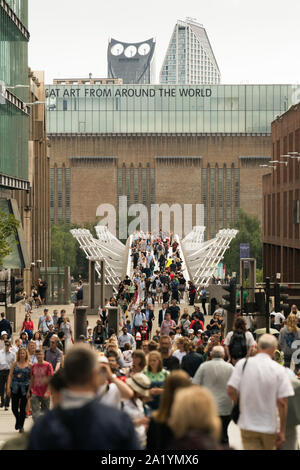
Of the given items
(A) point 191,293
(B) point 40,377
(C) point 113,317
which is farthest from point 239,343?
(A) point 191,293

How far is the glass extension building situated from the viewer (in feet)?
485

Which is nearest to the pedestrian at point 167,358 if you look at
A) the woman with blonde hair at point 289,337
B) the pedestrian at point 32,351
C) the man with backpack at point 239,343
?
the man with backpack at point 239,343

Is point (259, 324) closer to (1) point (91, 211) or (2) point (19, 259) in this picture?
(2) point (19, 259)

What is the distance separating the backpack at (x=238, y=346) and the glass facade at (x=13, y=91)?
36479mm

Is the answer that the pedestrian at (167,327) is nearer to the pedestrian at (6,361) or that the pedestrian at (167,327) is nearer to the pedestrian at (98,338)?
the pedestrian at (98,338)

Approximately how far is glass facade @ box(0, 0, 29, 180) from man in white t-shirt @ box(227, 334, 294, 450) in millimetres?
41306

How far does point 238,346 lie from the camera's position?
13992 millimetres

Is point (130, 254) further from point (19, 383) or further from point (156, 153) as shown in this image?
point (156, 153)

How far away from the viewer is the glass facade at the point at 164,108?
151m

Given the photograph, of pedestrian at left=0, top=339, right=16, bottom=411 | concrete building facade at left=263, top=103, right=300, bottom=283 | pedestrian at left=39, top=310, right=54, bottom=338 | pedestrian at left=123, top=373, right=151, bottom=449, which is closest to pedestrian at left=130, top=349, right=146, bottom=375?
pedestrian at left=123, top=373, right=151, bottom=449

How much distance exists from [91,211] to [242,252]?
7419cm

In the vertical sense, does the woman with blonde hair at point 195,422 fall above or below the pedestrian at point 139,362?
above

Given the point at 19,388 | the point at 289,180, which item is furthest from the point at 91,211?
the point at 19,388

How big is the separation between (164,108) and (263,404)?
144874 millimetres
